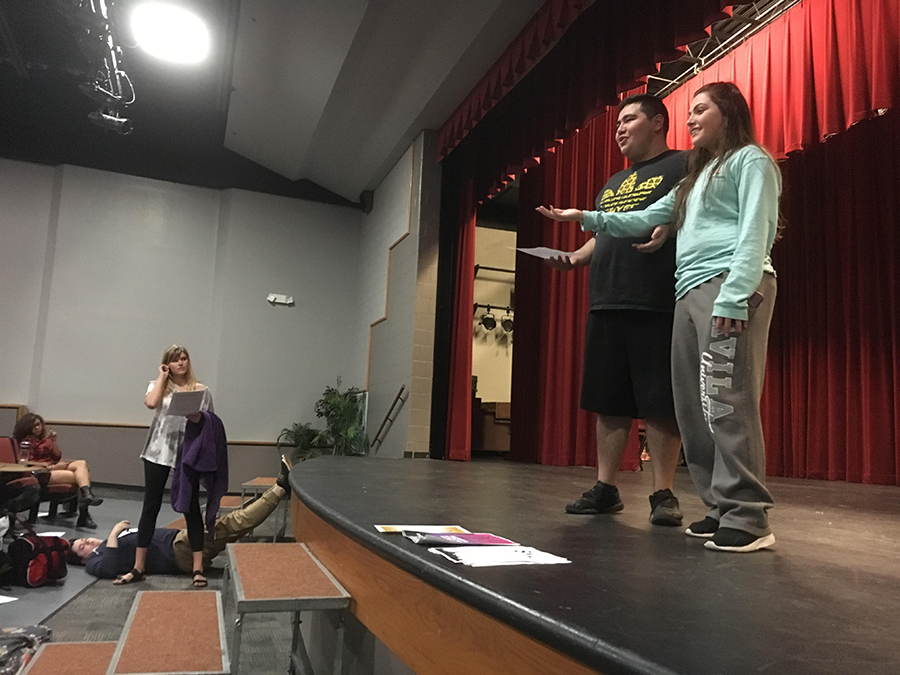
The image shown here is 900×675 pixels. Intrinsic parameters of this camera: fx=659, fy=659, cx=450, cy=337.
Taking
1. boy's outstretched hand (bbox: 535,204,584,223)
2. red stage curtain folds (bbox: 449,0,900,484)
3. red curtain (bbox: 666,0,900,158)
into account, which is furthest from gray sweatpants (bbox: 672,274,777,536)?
red curtain (bbox: 666,0,900,158)

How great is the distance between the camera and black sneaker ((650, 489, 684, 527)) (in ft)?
5.55

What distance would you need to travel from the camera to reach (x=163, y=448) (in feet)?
10.3

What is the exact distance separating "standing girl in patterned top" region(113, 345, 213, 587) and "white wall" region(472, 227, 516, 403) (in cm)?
529

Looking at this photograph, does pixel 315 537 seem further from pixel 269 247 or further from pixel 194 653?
pixel 269 247

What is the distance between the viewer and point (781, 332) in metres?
5.13

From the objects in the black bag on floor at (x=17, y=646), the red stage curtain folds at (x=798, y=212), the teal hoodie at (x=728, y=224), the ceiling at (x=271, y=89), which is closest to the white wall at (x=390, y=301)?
the ceiling at (x=271, y=89)

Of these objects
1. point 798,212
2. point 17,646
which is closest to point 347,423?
point 798,212

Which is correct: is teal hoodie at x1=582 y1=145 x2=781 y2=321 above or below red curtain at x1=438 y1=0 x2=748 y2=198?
below

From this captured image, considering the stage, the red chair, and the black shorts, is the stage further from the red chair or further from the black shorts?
the red chair

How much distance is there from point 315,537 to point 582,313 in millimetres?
3681

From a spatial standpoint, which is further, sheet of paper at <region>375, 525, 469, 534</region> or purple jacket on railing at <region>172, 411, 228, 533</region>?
purple jacket on railing at <region>172, 411, 228, 533</region>

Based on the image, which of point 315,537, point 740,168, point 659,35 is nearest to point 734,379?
point 740,168

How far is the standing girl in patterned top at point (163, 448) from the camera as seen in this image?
313 cm

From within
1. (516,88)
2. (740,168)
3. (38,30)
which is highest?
(38,30)
